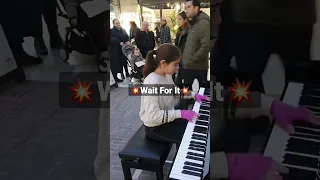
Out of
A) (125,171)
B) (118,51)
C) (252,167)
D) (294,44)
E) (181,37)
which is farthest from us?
(125,171)

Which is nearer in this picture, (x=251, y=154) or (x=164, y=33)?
(x=251, y=154)

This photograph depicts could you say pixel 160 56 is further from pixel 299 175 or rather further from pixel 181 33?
pixel 299 175

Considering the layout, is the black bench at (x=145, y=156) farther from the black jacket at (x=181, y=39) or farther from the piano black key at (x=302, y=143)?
the piano black key at (x=302, y=143)

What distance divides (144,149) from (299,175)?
28.5 inches

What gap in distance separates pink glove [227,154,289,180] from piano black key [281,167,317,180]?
0.5 inches

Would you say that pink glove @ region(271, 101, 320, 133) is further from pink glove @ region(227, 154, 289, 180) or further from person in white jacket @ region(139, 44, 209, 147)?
person in white jacket @ region(139, 44, 209, 147)

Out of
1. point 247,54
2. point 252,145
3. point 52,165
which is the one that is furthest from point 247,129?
point 52,165

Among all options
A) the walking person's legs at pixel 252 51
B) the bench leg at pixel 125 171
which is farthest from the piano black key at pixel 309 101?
the bench leg at pixel 125 171

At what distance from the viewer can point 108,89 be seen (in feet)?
2.54

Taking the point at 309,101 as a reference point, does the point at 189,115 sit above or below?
below

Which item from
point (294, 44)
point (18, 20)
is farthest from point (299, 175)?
point (18, 20)

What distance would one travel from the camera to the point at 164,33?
1.11 metres

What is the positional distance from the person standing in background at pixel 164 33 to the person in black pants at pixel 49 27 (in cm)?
50

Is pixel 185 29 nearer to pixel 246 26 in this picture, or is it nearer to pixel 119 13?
pixel 119 13
